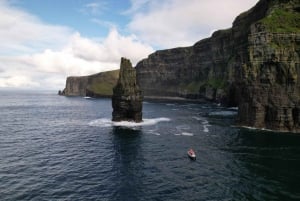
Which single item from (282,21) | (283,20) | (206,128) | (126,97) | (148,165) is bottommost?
(148,165)

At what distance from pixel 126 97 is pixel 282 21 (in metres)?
61.1

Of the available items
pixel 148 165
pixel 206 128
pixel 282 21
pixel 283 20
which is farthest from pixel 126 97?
pixel 283 20

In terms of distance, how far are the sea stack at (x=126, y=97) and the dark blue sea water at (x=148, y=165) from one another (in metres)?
16.6

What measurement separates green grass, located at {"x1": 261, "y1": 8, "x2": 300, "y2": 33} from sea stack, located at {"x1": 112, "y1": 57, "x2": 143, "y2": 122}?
51.5 meters

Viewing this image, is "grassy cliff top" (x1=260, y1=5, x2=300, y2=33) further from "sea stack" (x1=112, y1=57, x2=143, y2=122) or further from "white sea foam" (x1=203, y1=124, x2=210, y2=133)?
"sea stack" (x1=112, y1=57, x2=143, y2=122)

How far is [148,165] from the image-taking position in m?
58.3

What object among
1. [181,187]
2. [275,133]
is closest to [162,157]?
[181,187]

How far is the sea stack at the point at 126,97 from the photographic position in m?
110

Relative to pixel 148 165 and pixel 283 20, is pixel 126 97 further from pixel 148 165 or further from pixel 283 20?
pixel 283 20

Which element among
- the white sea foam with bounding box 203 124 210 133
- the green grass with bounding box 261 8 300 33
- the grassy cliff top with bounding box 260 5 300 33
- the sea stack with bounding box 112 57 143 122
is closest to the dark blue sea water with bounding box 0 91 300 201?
the white sea foam with bounding box 203 124 210 133

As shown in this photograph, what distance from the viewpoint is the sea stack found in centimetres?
10950

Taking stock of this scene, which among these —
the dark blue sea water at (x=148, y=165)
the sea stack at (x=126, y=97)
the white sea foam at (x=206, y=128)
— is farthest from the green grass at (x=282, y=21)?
the sea stack at (x=126, y=97)

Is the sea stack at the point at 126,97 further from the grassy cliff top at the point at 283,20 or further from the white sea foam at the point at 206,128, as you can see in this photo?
the grassy cliff top at the point at 283,20

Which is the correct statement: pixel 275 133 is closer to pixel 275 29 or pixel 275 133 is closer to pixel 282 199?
pixel 275 29
